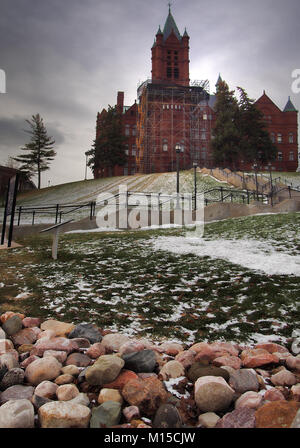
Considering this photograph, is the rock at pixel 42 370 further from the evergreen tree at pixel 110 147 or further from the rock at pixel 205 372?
the evergreen tree at pixel 110 147

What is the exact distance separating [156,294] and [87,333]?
6.25 ft

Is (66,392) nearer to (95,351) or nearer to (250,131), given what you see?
(95,351)

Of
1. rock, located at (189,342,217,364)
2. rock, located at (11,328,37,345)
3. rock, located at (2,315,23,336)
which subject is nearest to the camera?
rock, located at (189,342,217,364)

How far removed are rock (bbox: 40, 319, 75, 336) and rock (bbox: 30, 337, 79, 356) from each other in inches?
15.5

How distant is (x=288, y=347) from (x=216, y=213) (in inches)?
552

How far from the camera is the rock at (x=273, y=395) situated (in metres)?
2.22

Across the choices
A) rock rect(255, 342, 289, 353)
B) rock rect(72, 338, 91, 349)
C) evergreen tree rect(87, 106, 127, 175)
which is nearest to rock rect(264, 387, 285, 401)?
rock rect(255, 342, 289, 353)

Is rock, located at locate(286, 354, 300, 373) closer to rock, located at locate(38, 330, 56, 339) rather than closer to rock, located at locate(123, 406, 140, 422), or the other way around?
rock, located at locate(123, 406, 140, 422)

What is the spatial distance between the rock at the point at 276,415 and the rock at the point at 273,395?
0.86 ft

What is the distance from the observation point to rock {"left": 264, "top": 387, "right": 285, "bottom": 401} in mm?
2223

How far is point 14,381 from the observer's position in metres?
2.43

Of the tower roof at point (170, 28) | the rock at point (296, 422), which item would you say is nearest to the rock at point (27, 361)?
the rock at point (296, 422)
